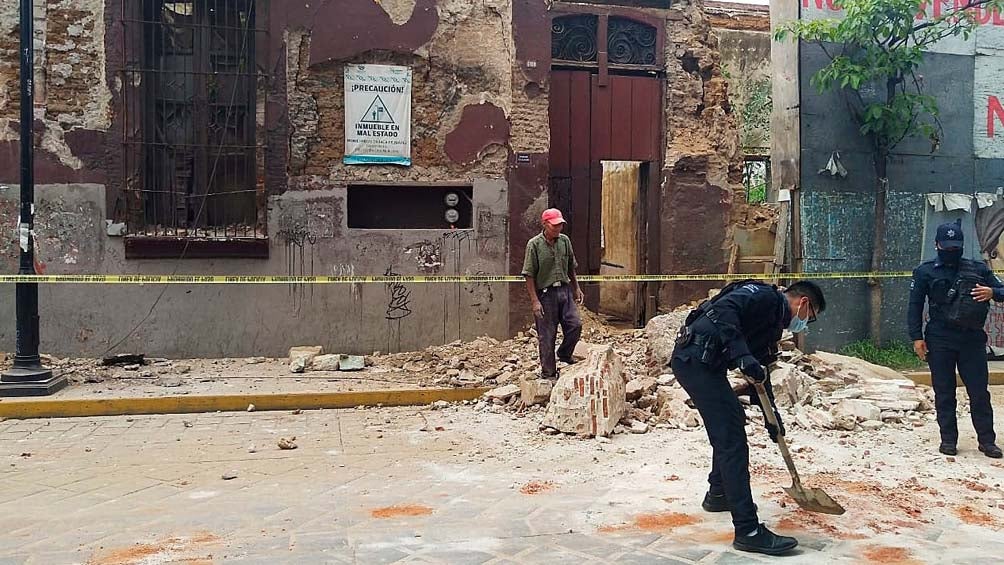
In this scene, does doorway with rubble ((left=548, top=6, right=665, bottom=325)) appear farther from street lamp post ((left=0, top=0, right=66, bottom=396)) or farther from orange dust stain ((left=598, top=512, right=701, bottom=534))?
orange dust stain ((left=598, top=512, right=701, bottom=534))

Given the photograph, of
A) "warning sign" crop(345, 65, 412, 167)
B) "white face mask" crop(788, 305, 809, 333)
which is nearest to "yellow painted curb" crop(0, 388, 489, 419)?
"warning sign" crop(345, 65, 412, 167)

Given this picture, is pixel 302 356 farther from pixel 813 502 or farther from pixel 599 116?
pixel 813 502

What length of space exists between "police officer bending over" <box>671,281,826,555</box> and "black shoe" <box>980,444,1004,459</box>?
300cm

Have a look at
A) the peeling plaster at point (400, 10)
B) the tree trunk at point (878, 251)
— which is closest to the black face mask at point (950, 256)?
the tree trunk at point (878, 251)

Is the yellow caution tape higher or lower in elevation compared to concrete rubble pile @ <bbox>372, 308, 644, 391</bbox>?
higher

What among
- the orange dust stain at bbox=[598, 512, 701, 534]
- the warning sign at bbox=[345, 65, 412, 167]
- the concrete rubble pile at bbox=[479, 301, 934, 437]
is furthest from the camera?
the warning sign at bbox=[345, 65, 412, 167]

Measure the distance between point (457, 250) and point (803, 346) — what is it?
4.74 meters

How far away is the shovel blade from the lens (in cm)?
512

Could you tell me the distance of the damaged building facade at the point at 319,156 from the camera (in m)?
10.3

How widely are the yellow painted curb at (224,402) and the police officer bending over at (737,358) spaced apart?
4.46 meters

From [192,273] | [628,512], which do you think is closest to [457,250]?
[192,273]

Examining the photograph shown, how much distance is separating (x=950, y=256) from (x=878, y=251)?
4603 mm

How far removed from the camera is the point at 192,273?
1049 cm

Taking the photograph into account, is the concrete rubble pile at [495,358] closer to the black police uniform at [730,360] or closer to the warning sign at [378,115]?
the warning sign at [378,115]
